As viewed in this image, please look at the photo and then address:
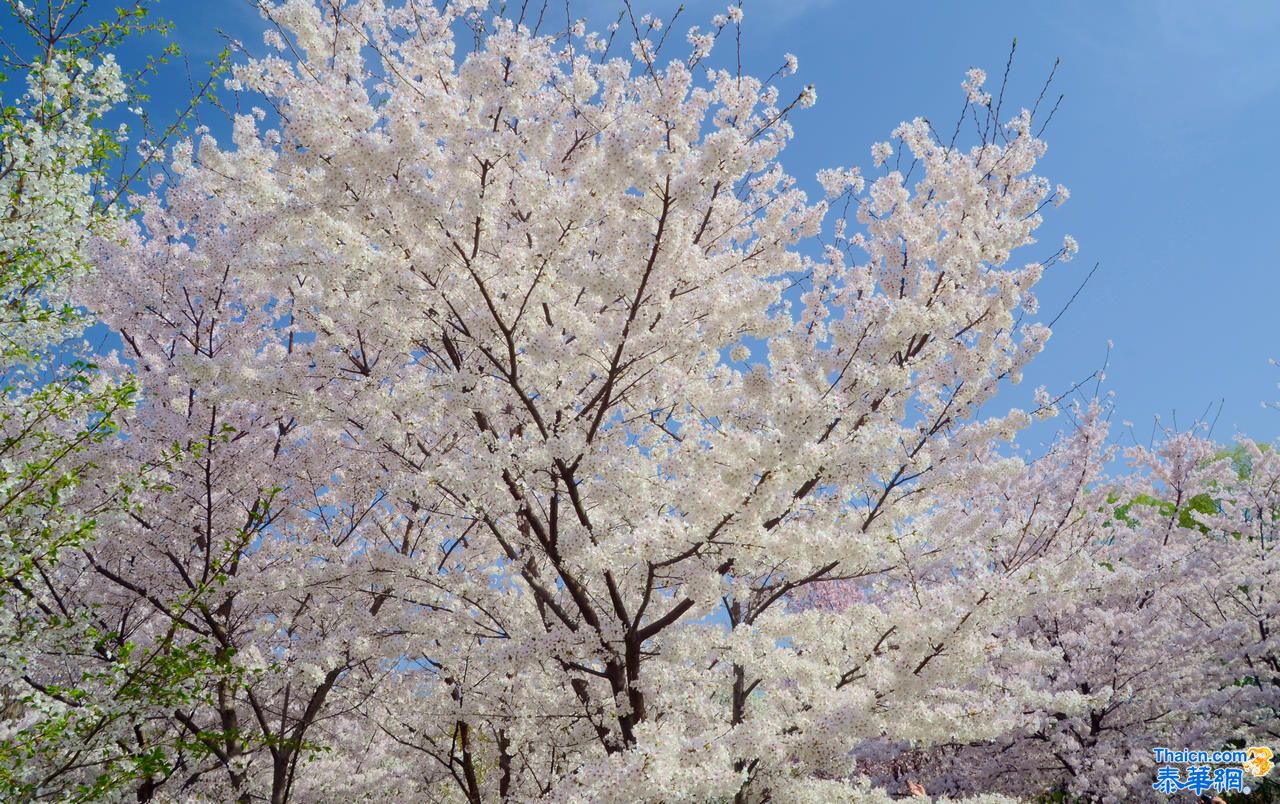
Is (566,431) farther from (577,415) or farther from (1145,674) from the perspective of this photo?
(1145,674)

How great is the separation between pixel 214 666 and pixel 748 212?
7326 millimetres

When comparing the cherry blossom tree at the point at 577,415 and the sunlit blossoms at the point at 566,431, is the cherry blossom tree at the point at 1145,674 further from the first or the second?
the cherry blossom tree at the point at 577,415

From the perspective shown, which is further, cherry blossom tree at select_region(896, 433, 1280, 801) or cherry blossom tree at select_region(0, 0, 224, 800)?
cherry blossom tree at select_region(896, 433, 1280, 801)

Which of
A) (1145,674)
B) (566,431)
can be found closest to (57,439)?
(566,431)

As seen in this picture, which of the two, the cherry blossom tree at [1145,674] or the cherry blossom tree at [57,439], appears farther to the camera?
the cherry blossom tree at [1145,674]

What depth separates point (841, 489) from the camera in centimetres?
650

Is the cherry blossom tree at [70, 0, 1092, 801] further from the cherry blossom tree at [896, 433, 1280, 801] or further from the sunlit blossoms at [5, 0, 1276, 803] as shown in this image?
the cherry blossom tree at [896, 433, 1280, 801]

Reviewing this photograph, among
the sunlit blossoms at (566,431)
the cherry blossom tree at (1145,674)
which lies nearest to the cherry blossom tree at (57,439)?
the sunlit blossoms at (566,431)

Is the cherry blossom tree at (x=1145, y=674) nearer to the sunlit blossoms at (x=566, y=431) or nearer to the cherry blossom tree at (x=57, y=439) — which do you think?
the sunlit blossoms at (x=566, y=431)

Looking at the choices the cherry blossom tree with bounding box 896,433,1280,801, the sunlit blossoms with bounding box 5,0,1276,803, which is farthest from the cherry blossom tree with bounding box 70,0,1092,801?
the cherry blossom tree with bounding box 896,433,1280,801

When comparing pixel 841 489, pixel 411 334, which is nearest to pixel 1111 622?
pixel 841 489

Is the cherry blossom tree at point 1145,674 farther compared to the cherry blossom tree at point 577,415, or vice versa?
the cherry blossom tree at point 1145,674

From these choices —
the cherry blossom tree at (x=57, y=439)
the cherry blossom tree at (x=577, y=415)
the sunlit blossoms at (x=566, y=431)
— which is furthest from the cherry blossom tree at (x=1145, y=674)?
the cherry blossom tree at (x=57, y=439)

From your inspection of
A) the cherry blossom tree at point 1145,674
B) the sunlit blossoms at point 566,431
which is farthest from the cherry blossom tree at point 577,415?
the cherry blossom tree at point 1145,674
